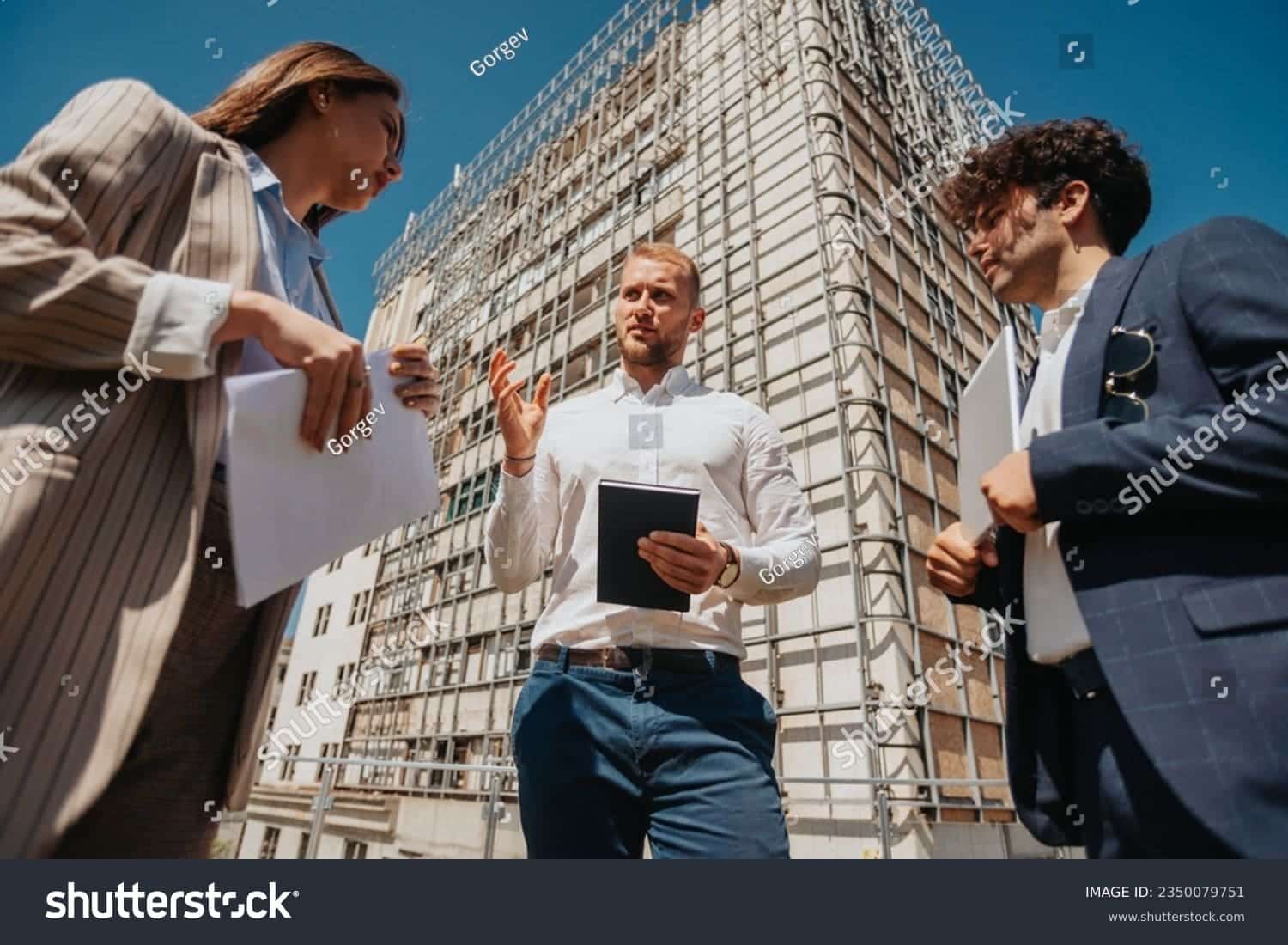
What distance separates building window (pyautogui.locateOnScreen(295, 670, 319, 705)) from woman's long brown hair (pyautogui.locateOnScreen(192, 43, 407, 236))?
14161mm

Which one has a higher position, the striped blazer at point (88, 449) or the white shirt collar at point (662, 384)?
the white shirt collar at point (662, 384)

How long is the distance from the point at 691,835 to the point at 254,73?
4.73 ft

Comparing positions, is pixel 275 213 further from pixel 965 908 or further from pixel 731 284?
pixel 731 284

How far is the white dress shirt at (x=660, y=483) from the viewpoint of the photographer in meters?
1.21

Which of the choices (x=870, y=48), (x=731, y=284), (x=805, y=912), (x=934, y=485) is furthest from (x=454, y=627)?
(x=870, y=48)

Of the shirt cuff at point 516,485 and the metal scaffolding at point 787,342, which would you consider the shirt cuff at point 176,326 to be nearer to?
the shirt cuff at point 516,485

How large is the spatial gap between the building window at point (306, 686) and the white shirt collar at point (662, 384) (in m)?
13.8

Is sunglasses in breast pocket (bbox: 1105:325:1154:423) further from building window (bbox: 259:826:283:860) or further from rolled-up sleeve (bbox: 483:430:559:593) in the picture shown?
building window (bbox: 259:826:283:860)

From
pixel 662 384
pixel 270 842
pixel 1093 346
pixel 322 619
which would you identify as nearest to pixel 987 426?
pixel 1093 346

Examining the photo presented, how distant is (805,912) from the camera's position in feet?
3.64

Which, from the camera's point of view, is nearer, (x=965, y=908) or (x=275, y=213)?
(x=275, y=213)

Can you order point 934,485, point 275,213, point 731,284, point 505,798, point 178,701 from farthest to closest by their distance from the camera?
1. point 731,284
2. point 505,798
3. point 934,485
4. point 275,213
5. point 178,701

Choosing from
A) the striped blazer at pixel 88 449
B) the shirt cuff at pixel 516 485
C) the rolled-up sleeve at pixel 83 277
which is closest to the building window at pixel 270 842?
the shirt cuff at pixel 516 485

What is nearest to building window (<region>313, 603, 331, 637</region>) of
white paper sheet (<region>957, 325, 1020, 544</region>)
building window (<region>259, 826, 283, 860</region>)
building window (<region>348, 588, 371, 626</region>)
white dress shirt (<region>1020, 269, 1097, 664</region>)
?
building window (<region>348, 588, 371, 626</region>)
